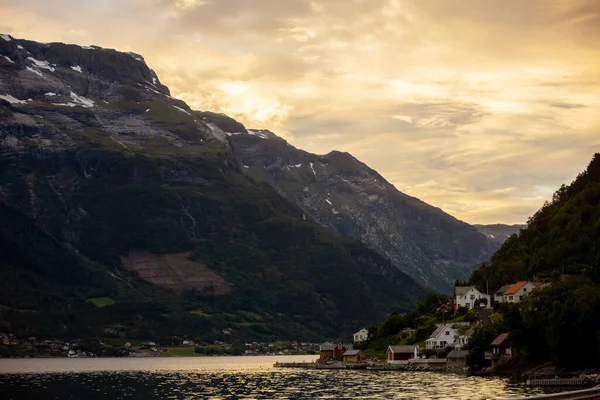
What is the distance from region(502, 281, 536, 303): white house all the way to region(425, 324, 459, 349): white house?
13.0 m

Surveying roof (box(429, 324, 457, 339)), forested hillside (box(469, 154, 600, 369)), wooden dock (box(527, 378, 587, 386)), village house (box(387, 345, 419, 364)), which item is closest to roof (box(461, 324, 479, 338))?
roof (box(429, 324, 457, 339))

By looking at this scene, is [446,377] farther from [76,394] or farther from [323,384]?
[76,394]

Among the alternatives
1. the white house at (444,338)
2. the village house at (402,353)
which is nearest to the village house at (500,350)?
the white house at (444,338)

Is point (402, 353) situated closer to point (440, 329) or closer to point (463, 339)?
point (440, 329)

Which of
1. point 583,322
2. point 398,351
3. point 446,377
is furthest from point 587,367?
point 398,351

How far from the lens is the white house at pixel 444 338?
19050cm

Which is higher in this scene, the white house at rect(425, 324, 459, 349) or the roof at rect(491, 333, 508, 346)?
the white house at rect(425, 324, 459, 349)

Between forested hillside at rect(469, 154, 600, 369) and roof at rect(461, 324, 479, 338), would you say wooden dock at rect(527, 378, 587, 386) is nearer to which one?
forested hillside at rect(469, 154, 600, 369)

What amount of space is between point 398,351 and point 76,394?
7736 cm

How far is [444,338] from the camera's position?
191750 mm

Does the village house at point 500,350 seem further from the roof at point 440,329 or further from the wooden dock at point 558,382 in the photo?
the wooden dock at point 558,382

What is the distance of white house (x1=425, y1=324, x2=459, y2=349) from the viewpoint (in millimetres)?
190500

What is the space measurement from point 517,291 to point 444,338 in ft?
56.2

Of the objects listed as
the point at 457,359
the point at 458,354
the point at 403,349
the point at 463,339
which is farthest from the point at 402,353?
the point at 458,354
